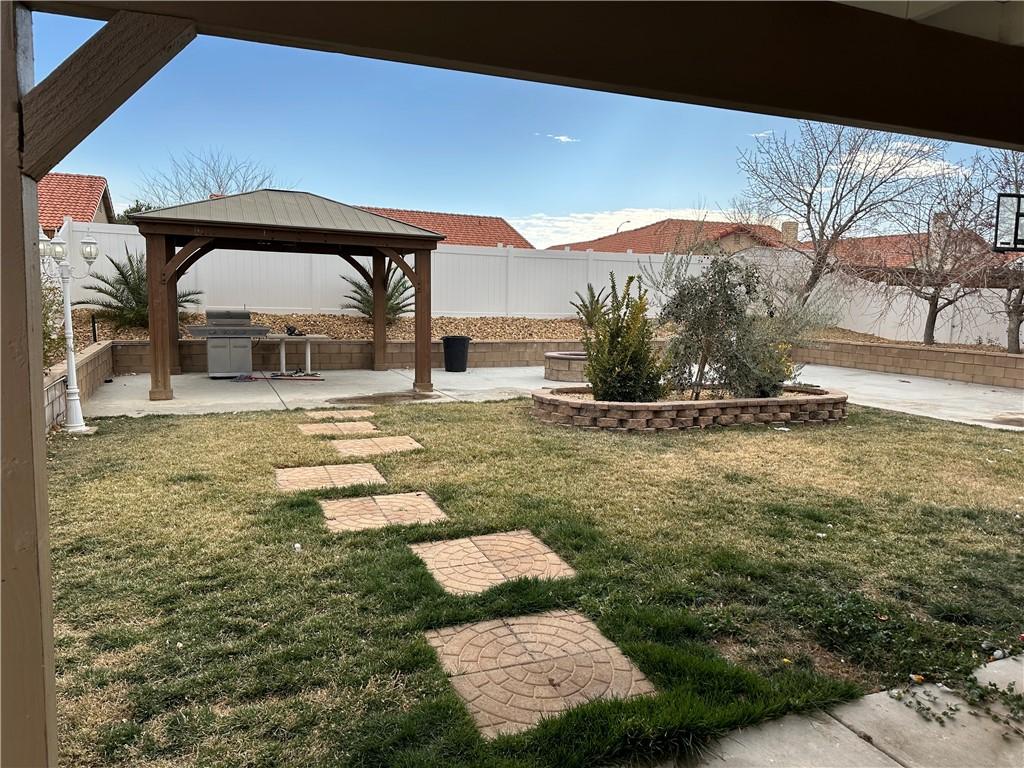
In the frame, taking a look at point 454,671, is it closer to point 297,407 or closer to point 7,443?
point 7,443

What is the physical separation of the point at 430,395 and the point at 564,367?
3.27 meters

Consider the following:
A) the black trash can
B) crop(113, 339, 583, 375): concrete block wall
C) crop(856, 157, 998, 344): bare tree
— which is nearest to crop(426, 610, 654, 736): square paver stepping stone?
crop(113, 339, 583, 375): concrete block wall

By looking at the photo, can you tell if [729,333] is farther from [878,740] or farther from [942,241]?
[942,241]

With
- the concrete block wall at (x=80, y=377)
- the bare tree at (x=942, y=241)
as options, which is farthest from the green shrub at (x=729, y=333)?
the bare tree at (x=942, y=241)

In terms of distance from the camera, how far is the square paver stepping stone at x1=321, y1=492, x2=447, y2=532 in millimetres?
4109

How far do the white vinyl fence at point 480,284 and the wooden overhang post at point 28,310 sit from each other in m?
12.0

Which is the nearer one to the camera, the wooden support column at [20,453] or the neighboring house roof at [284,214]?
the wooden support column at [20,453]

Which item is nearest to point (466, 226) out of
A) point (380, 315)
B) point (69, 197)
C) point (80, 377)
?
point (69, 197)

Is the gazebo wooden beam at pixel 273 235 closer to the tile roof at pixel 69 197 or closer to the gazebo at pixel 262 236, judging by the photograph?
the gazebo at pixel 262 236

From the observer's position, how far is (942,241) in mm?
13852

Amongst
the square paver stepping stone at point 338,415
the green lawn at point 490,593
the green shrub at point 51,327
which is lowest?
the green lawn at point 490,593

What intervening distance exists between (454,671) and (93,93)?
2169 millimetres

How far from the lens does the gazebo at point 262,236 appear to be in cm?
853

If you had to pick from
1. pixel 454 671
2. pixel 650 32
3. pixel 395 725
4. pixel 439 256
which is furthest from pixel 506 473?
pixel 439 256
